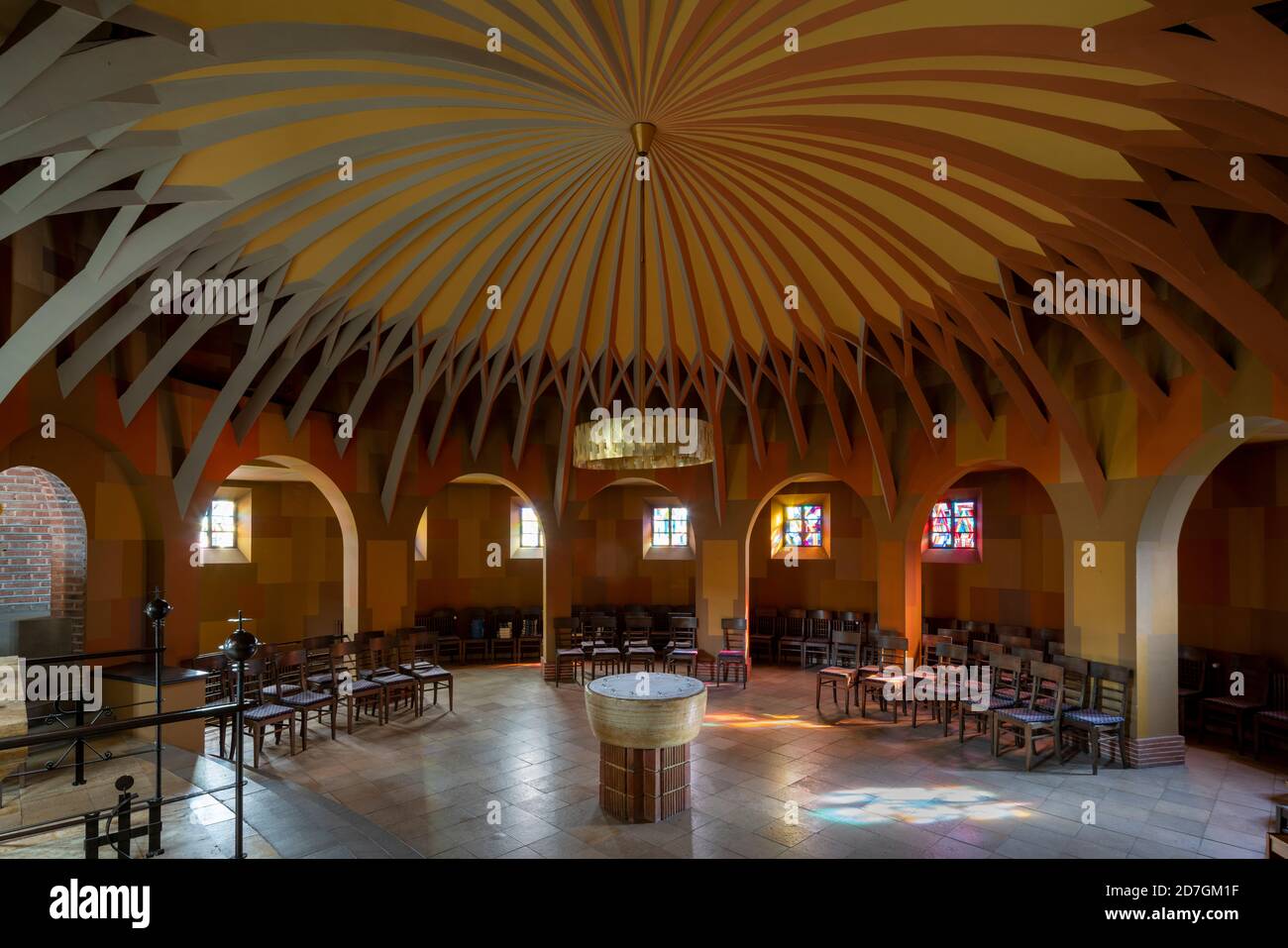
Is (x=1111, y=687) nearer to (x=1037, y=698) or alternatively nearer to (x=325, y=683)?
(x=1037, y=698)

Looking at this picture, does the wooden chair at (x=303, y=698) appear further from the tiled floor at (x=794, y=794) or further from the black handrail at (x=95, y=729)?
the black handrail at (x=95, y=729)

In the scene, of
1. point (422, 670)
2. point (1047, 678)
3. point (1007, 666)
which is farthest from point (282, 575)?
point (1047, 678)

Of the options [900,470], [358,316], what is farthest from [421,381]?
[900,470]

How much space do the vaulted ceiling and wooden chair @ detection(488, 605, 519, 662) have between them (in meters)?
7.77

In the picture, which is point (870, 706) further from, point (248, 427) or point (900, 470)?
point (248, 427)

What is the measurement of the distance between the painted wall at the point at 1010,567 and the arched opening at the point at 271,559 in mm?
12153

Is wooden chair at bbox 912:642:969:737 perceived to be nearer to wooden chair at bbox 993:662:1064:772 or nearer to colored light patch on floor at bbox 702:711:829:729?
wooden chair at bbox 993:662:1064:772

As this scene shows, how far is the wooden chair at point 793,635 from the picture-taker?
15.7m

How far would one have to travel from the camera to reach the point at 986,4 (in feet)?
15.9

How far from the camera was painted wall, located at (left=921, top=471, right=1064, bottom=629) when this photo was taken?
1312 centimetres

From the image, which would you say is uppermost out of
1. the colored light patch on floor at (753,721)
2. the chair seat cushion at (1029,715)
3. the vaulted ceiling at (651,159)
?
the vaulted ceiling at (651,159)

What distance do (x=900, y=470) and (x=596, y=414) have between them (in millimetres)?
5727

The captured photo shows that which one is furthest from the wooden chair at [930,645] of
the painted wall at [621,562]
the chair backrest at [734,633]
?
the painted wall at [621,562]

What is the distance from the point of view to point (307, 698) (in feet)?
31.0
